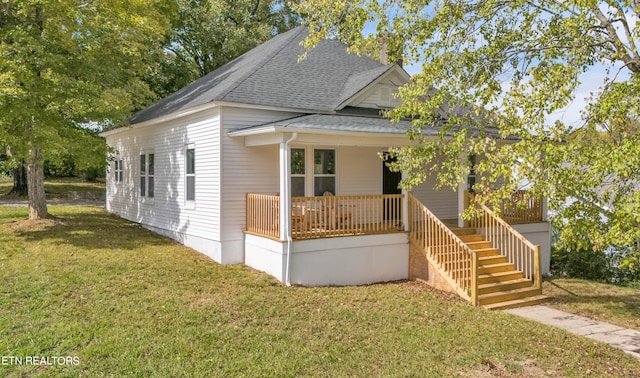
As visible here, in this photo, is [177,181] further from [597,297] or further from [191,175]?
[597,297]

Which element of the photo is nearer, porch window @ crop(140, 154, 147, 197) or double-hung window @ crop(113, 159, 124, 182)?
porch window @ crop(140, 154, 147, 197)

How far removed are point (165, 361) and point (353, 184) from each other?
8.00 meters

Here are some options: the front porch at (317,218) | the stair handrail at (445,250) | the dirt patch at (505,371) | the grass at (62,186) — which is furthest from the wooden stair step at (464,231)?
the grass at (62,186)

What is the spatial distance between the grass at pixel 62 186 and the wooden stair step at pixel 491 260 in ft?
81.8

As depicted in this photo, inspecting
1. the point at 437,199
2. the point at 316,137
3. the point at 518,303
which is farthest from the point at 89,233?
the point at 518,303

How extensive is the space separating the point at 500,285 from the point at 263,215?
222 inches

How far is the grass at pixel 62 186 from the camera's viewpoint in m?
27.4

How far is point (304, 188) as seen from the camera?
12.4m

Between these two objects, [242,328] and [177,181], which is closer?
[242,328]

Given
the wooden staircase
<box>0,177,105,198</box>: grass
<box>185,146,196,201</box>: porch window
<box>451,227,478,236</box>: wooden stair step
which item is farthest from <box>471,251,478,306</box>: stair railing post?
<box>0,177,105,198</box>: grass

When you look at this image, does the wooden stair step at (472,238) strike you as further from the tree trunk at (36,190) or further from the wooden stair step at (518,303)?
the tree trunk at (36,190)

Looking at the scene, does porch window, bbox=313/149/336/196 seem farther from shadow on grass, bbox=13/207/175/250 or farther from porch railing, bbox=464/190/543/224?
porch railing, bbox=464/190/543/224

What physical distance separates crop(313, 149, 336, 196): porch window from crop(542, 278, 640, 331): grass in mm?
6153

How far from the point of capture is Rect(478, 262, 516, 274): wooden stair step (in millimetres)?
10673
